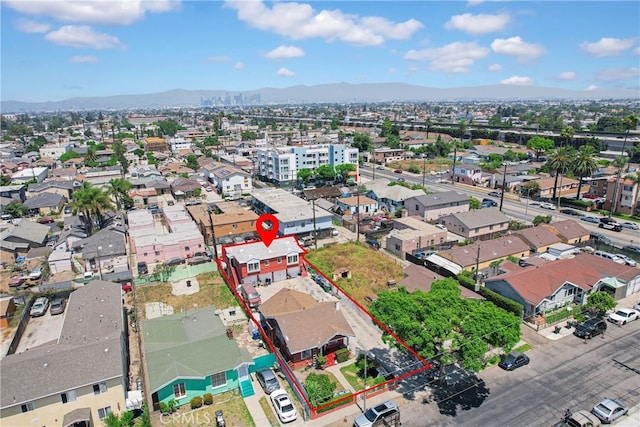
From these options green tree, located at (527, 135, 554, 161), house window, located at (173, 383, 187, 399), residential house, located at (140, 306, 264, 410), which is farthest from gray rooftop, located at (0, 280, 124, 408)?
green tree, located at (527, 135, 554, 161)

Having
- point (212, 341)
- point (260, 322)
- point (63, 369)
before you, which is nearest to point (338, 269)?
point (260, 322)

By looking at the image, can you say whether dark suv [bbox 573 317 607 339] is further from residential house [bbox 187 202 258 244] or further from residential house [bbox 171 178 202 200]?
residential house [bbox 171 178 202 200]

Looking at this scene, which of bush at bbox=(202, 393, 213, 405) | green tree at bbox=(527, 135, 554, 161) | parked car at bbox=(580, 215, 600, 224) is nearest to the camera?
bush at bbox=(202, 393, 213, 405)

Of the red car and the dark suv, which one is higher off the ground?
the dark suv

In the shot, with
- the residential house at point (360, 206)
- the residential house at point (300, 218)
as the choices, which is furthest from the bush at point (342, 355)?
the residential house at point (360, 206)

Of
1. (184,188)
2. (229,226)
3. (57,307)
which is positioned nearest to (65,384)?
(57,307)

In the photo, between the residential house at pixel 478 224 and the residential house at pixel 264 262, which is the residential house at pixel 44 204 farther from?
the residential house at pixel 478 224

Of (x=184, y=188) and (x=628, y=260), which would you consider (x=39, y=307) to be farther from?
(x=628, y=260)

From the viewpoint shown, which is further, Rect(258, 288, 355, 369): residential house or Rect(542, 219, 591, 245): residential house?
Rect(542, 219, 591, 245): residential house
